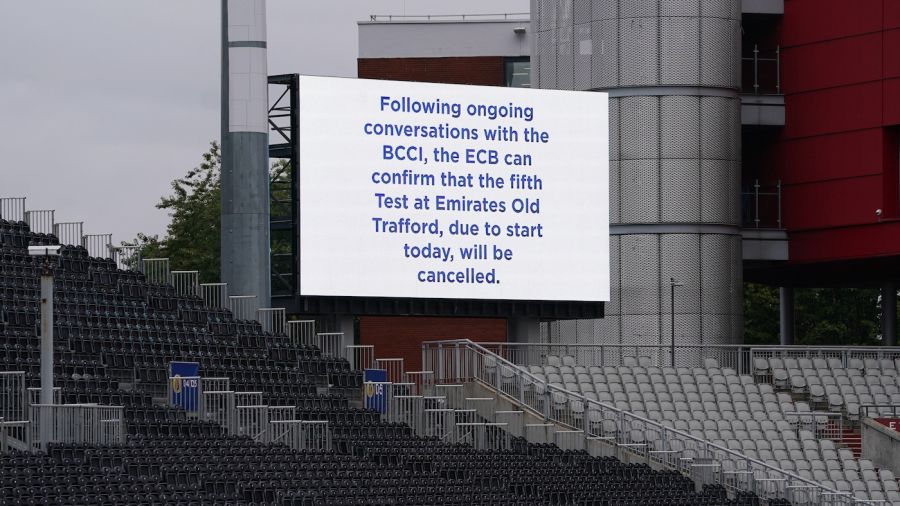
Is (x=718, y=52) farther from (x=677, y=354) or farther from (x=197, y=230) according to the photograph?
(x=197, y=230)

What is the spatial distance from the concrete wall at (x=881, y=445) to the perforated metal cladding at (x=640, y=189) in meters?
8.61

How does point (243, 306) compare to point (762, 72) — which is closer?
point (243, 306)

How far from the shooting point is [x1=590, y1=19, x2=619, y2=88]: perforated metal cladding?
4931 centimetres

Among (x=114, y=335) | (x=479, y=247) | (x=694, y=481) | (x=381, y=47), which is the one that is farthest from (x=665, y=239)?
(x=381, y=47)

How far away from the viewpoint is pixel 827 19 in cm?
5003

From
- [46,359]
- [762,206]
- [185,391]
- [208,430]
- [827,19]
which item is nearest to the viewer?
[46,359]

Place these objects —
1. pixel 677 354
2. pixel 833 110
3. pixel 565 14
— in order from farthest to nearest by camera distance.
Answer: pixel 565 14, pixel 833 110, pixel 677 354

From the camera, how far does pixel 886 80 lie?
48.6 m

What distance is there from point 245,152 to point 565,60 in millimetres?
10970

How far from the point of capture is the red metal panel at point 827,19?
161ft

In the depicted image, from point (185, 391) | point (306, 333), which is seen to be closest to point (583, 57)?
point (306, 333)

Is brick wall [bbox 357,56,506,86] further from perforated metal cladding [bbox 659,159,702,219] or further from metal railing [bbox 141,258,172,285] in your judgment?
metal railing [bbox 141,258,172,285]

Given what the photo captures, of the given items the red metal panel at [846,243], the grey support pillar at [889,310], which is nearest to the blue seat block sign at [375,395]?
the red metal panel at [846,243]

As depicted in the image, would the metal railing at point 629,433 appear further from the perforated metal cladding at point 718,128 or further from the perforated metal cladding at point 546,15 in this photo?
the perforated metal cladding at point 546,15
